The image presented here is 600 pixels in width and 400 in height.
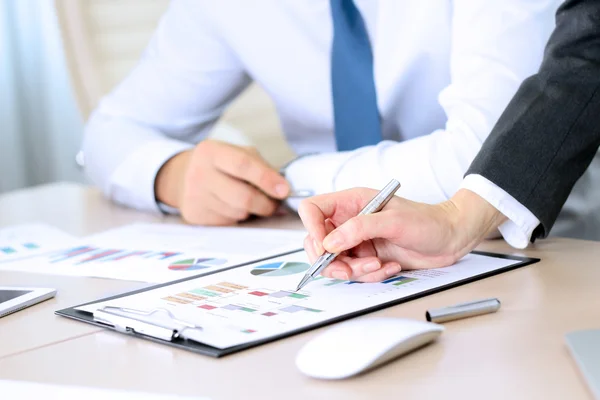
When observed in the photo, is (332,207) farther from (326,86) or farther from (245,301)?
(326,86)

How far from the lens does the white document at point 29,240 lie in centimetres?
116

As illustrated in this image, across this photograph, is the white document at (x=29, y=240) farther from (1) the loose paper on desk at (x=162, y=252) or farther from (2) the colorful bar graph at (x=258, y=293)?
(2) the colorful bar graph at (x=258, y=293)

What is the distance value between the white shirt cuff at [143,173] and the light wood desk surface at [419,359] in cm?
59

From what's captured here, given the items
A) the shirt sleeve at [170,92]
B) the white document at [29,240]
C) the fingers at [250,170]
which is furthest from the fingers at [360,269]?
the shirt sleeve at [170,92]

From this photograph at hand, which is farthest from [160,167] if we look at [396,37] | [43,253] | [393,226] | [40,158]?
[40,158]

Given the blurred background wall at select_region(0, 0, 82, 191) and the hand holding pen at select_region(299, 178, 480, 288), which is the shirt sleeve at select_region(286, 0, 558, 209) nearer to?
the hand holding pen at select_region(299, 178, 480, 288)

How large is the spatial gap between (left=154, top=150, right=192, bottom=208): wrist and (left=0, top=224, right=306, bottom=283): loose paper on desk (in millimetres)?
122

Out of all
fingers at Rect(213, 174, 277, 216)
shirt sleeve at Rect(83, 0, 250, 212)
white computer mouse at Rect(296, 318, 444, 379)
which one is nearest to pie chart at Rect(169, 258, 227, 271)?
fingers at Rect(213, 174, 277, 216)

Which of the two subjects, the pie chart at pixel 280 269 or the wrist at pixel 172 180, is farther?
the wrist at pixel 172 180

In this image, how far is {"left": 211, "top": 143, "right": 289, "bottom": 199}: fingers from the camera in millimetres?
1208

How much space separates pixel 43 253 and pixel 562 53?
2.40 feet

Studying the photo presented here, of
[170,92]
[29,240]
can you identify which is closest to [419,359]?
[29,240]

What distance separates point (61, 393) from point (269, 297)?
0.75ft

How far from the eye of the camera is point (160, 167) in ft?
4.71
